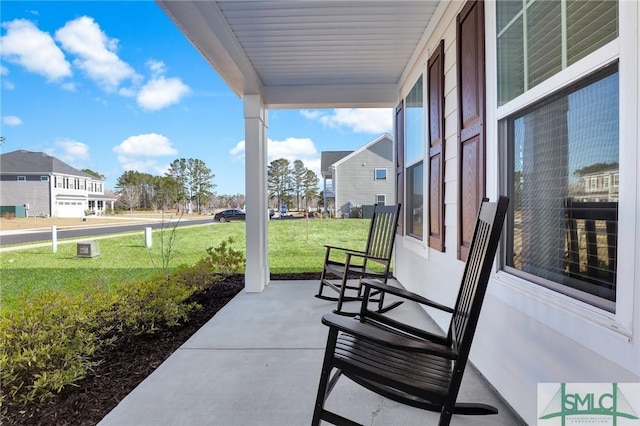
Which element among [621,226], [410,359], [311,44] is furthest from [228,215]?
[621,226]

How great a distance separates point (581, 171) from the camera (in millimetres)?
1325

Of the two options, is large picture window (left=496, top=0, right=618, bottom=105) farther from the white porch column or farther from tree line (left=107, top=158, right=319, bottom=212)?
tree line (left=107, top=158, right=319, bottom=212)

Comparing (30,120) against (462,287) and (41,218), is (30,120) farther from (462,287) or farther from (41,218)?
(462,287)

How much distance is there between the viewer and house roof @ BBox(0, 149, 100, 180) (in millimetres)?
9555

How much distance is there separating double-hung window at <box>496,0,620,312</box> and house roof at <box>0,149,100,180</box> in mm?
11415

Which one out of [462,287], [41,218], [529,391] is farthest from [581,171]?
[41,218]

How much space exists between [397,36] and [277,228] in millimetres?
6713

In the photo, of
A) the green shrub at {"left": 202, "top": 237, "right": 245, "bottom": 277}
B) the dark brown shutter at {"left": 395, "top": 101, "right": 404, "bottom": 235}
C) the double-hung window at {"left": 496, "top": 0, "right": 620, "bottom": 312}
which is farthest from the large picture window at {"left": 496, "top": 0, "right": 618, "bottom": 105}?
the green shrub at {"left": 202, "top": 237, "right": 245, "bottom": 277}

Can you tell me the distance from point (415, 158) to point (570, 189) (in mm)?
2438

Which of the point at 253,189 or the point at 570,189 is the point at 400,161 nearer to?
the point at 253,189

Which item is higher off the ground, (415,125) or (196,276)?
(415,125)

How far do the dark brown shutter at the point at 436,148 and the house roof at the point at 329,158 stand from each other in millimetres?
13148

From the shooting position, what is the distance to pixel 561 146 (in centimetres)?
143

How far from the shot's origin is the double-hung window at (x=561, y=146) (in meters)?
1.20
